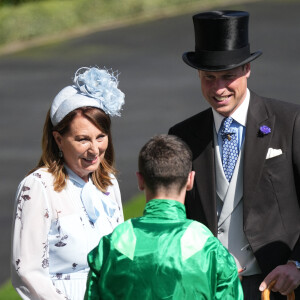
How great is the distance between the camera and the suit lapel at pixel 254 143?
4945 mm

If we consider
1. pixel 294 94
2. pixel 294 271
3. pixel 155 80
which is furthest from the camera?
pixel 155 80

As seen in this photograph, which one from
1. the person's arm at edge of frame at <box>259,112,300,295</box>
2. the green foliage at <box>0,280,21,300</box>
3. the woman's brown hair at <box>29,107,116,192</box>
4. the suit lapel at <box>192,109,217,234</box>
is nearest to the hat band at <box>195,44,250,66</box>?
the suit lapel at <box>192,109,217,234</box>

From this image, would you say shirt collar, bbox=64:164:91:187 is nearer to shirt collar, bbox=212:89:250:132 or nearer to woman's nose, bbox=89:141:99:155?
woman's nose, bbox=89:141:99:155

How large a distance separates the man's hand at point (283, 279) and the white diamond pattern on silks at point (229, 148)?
620 mm

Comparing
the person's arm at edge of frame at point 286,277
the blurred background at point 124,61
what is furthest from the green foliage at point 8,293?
the person's arm at edge of frame at point 286,277

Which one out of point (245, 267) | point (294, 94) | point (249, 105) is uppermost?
point (249, 105)

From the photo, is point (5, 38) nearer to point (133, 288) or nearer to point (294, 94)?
point (294, 94)

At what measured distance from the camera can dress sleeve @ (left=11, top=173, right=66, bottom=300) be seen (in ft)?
15.1

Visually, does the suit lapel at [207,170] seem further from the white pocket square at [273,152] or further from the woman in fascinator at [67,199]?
the woman in fascinator at [67,199]

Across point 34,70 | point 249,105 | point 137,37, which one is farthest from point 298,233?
point 137,37

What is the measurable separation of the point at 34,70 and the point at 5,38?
181cm

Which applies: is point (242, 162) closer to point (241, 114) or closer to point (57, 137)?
point (241, 114)

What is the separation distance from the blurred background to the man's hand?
15.9 feet

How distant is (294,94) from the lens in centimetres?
1418
